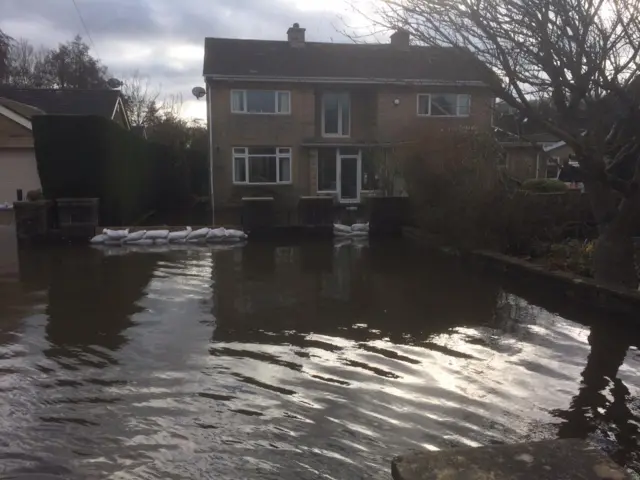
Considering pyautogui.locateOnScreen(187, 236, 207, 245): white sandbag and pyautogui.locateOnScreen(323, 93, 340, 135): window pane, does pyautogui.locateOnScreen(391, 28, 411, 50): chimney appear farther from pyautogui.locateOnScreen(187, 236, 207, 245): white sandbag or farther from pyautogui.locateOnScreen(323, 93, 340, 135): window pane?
pyautogui.locateOnScreen(323, 93, 340, 135): window pane

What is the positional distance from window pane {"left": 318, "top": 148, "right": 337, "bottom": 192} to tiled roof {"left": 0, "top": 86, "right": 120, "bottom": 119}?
366 inches

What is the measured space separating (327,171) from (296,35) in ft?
22.5

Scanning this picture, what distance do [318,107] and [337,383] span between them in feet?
70.6

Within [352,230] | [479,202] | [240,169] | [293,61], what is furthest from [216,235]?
[293,61]

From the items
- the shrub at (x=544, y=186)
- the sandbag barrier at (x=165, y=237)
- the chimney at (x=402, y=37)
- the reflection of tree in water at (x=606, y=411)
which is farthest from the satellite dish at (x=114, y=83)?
the reflection of tree in water at (x=606, y=411)

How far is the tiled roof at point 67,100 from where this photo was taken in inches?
1022

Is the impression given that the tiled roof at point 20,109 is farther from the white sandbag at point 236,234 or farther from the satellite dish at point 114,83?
the satellite dish at point 114,83

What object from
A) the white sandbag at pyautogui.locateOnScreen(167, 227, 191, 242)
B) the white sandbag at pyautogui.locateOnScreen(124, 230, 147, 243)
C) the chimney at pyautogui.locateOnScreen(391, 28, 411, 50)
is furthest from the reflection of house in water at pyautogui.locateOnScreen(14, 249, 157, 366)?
the chimney at pyautogui.locateOnScreen(391, 28, 411, 50)

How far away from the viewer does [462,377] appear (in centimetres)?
512

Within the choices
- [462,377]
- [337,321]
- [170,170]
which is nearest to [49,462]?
[462,377]

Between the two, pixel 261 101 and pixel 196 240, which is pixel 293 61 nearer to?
pixel 261 101

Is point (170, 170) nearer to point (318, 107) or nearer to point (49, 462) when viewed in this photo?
point (318, 107)

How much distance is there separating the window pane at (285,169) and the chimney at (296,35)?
6.09m

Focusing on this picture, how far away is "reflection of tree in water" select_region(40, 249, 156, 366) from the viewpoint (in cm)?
620
